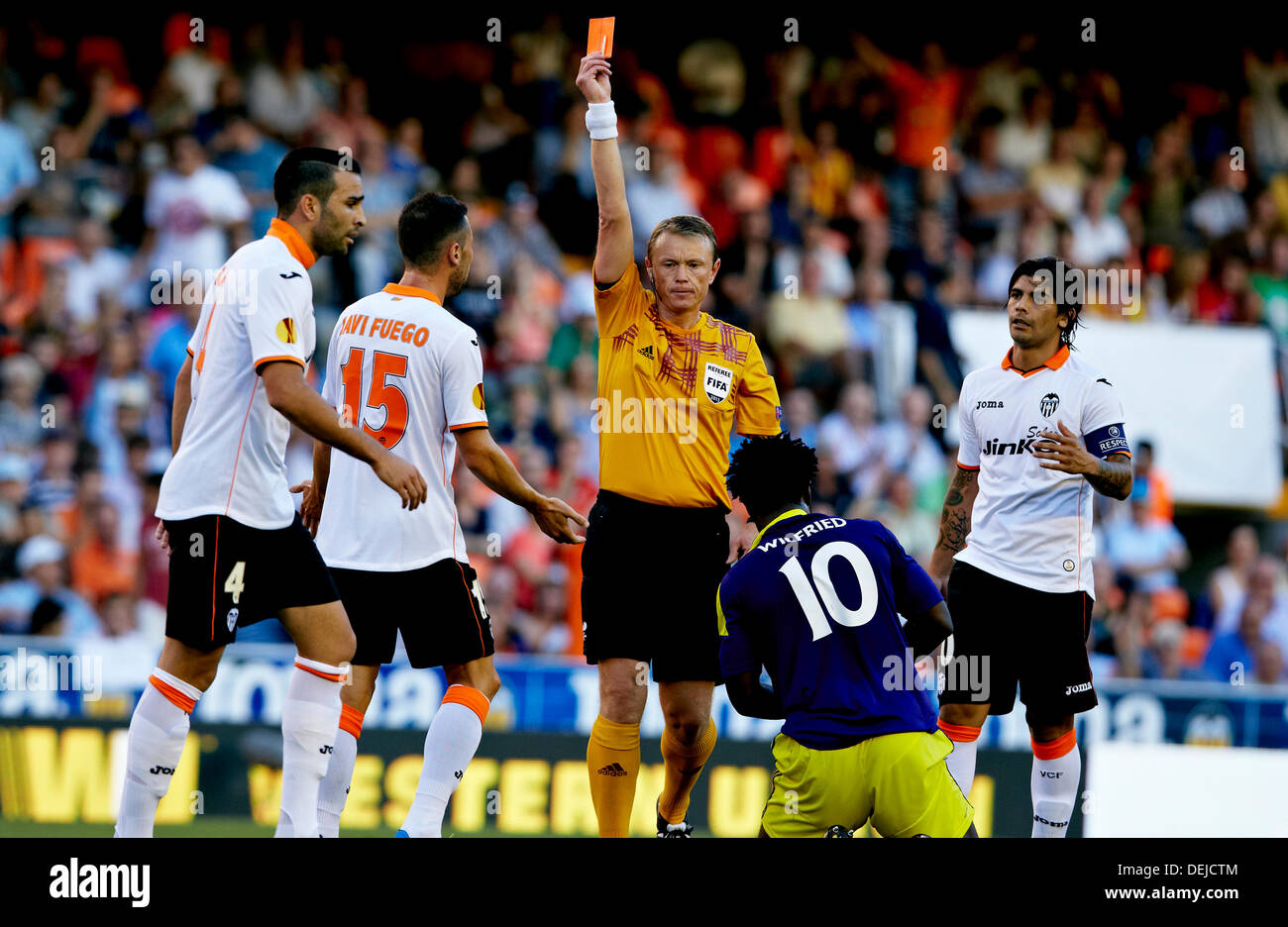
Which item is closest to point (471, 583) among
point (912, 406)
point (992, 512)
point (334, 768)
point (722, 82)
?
point (334, 768)

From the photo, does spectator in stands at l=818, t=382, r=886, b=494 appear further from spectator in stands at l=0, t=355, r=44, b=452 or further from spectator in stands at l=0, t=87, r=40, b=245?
spectator in stands at l=0, t=87, r=40, b=245

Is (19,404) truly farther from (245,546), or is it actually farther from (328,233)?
(245,546)

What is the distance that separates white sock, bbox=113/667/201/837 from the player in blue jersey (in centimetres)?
190

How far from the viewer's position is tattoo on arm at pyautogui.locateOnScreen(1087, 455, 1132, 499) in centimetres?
624

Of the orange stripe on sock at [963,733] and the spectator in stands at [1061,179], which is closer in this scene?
the orange stripe on sock at [963,733]

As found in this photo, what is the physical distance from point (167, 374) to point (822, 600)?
27.1 ft

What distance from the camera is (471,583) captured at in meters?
5.89

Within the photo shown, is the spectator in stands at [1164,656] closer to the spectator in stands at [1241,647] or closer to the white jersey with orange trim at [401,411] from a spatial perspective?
the spectator in stands at [1241,647]

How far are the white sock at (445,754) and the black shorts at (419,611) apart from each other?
0.58 ft

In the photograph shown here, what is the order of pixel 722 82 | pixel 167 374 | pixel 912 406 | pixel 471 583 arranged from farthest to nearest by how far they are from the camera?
1. pixel 722 82
2. pixel 912 406
3. pixel 167 374
4. pixel 471 583

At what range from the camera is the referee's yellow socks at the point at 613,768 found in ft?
20.4

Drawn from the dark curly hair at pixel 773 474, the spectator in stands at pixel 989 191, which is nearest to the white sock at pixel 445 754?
the dark curly hair at pixel 773 474
